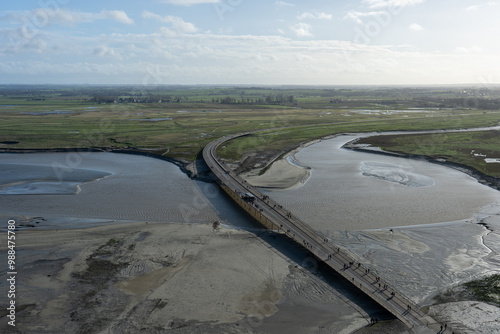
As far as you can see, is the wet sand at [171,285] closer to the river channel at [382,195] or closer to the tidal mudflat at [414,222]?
the tidal mudflat at [414,222]

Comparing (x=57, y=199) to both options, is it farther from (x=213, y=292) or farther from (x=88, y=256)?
(x=213, y=292)

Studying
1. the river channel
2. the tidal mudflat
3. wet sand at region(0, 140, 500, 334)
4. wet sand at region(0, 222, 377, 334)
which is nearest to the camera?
wet sand at region(0, 222, 377, 334)

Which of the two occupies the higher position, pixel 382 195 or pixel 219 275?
pixel 382 195

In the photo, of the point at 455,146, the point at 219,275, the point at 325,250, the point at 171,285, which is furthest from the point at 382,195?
the point at 455,146

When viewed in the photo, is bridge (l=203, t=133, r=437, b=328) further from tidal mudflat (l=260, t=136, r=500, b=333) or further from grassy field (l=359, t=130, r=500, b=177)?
grassy field (l=359, t=130, r=500, b=177)

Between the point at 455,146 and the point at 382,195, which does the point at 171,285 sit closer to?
the point at 382,195

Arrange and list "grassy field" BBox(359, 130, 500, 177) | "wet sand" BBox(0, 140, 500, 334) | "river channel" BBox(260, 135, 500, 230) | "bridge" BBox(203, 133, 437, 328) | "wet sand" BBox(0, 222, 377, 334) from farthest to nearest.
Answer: "grassy field" BBox(359, 130, 500, 177), "river channel" BBox(260, 135, 500, 230), "bridge" BBox(203, 133, 437, 328), "wet sand" BBox(0, 140, 500, 334), "wet sand" BBox(0, 222, 377, 334)

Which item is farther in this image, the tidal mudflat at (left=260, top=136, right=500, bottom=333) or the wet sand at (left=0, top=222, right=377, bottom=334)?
the tidal mudflat at (left=260, top=136, right=500, bottom=333)

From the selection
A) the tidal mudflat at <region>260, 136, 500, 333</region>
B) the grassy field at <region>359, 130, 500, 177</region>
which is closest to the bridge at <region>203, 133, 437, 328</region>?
the tidal mudflat at <region>260, 136, 500, 333</region>
